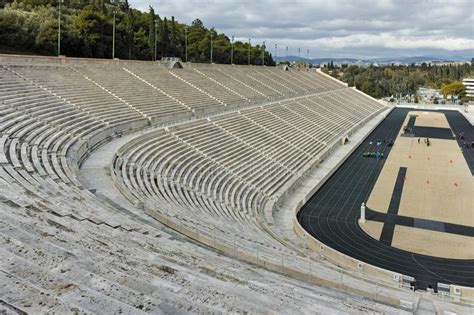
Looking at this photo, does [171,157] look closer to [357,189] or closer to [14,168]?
[14,168]

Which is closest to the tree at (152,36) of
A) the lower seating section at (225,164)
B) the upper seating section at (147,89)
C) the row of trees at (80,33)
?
the row of trees at (80,33)

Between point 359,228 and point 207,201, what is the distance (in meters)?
7.10

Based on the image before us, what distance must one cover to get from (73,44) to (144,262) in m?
42.3

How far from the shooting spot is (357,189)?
24.4m

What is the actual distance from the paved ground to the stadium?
10 centimetres

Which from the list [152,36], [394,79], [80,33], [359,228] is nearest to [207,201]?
[359,228]

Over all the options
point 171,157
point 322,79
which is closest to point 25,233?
point 171,157

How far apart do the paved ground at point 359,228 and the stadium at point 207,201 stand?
98mm

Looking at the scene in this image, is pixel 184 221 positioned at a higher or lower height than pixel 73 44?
lower

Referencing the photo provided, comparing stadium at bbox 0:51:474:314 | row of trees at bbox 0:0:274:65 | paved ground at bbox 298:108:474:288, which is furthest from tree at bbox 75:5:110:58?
paved ground at bbox 298:108:474:288

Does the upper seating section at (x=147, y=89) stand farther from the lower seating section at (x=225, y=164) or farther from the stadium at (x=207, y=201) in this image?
the lower seating section at (x=225, y=164)

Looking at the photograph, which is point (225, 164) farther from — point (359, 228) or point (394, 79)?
point (394, 79)

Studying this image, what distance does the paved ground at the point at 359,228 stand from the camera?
14.2 metres

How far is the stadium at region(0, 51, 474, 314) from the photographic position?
5.92 m
